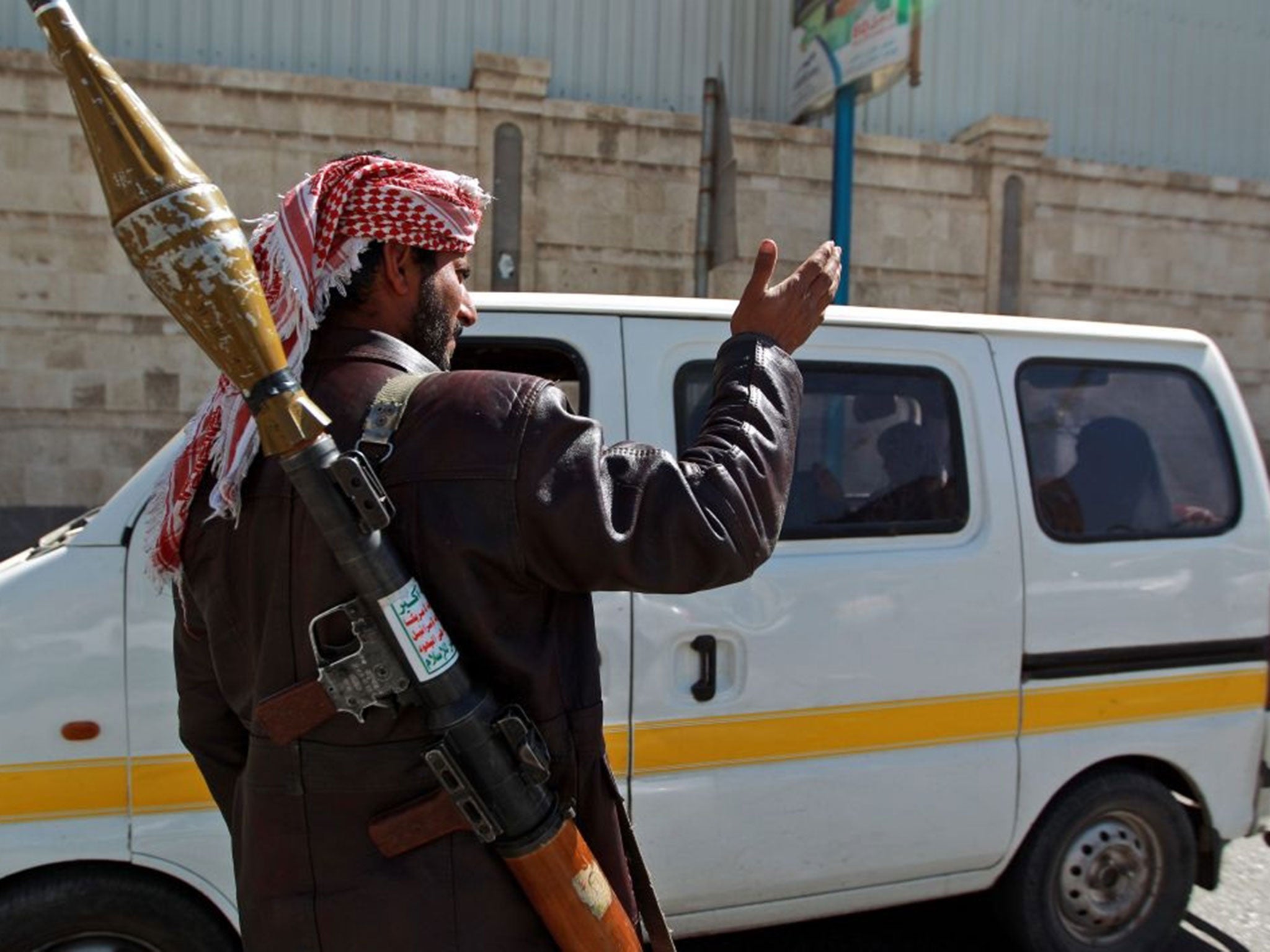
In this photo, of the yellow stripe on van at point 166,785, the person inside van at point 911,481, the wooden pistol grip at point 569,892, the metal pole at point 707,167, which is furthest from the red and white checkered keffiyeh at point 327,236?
the metal pole at point 707,167

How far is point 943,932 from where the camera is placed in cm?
384

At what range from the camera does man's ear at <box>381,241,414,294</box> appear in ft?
5.11

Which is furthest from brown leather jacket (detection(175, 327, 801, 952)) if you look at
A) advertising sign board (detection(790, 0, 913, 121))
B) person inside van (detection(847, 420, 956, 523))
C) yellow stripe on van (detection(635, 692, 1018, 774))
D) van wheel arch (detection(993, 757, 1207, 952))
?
advertising sign board (detection(790, 0, 913, 121))

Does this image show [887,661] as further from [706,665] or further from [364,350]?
[364,350]

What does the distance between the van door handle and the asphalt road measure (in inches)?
48.9

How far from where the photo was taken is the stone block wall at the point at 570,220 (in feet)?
30.6

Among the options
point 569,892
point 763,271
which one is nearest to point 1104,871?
point 569,892

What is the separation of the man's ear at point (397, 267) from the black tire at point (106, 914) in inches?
68.4

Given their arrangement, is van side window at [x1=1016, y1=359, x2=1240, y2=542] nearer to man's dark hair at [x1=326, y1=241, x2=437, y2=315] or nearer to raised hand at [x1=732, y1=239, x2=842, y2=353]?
raised hand at [x1=732, y1=239, x2=842, y2=353]

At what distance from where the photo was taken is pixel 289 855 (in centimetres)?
146

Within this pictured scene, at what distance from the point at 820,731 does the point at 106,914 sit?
1.77 m

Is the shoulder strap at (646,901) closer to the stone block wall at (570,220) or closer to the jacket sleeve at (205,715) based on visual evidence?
the jacket sleeve at (205,715)

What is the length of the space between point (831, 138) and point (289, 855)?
10585 millimetres

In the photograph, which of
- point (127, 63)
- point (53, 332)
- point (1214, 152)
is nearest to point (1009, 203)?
point (1214, 152)
